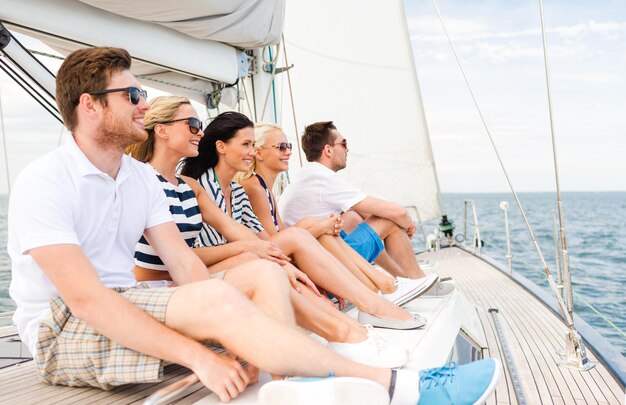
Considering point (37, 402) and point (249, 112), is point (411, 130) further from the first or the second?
point (37, 402)

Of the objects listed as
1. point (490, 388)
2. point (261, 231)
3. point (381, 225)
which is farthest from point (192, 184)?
point (490, 388)

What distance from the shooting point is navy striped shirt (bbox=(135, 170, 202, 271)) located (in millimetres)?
2066

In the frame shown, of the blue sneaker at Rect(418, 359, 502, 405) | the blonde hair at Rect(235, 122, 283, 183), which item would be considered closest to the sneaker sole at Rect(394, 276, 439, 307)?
the blonde hair at Rect(235, 122, 283, 183)

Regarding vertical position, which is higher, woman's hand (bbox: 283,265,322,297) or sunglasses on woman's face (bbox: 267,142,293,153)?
sunglasses on woman's face (bbox: 267,142,293,153)

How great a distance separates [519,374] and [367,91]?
14.1 feet

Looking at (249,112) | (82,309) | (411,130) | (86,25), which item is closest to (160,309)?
(82,309)

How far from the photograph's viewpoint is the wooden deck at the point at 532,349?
6.67 feet

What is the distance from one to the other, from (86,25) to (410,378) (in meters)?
2.00

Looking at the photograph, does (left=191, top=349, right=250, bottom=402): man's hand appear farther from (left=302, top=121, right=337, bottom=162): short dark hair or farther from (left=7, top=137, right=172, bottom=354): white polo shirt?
(left=302, top=121, right=337, bottom=162): short dark hair

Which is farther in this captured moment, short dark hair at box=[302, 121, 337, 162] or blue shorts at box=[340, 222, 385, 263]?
short dark hair at box=[302, 121, 337, 162]

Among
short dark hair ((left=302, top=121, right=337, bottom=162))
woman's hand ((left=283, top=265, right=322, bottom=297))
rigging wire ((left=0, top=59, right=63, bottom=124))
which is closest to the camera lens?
woman's hand ((left=283, top=265, right=322, bottom=297))

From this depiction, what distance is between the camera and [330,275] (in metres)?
2.19

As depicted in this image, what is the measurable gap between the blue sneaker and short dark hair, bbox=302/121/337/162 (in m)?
2.03

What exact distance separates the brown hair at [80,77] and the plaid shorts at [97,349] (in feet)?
1.65
